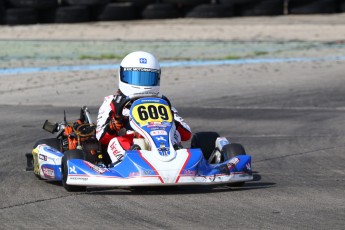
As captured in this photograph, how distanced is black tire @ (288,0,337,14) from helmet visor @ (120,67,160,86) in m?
15.3

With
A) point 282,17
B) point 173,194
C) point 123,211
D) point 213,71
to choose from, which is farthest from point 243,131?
point 282,17

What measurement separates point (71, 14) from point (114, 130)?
1543cm

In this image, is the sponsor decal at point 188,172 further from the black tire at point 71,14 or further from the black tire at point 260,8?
the black tire at point 260,8

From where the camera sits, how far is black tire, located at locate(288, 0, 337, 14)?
899 inches

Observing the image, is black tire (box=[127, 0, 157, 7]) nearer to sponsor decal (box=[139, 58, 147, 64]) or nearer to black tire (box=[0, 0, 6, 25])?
black tire (box=[0, 0, 6, 25])

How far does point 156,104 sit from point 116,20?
1596 cm

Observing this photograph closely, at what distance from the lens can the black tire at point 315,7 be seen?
22.8 metres

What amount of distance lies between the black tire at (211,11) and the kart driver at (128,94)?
596 inches

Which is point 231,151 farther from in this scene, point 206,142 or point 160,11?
point 160,11

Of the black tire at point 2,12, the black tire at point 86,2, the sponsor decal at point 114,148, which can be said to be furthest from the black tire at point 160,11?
the sponsor decal at point 114,148

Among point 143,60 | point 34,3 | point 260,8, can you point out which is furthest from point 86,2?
point 143,60

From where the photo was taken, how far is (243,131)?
10.9 metres

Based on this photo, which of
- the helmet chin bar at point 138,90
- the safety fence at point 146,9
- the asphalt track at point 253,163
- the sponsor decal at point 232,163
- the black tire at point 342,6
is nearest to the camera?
the asphalt track at point 253,163

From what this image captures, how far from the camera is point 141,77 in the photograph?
315 inches
